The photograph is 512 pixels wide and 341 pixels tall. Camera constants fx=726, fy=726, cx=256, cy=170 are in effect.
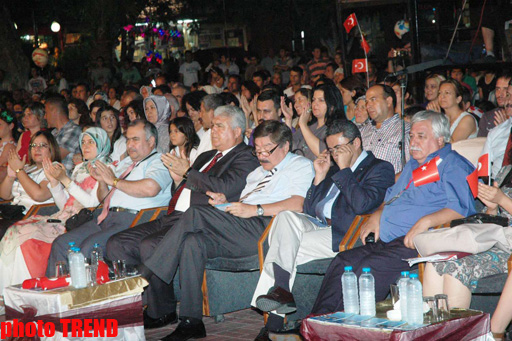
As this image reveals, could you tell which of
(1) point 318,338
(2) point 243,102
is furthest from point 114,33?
(1) point 318,338

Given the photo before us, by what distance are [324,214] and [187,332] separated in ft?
4.65

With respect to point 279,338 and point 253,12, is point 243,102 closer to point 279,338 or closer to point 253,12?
point 279,338

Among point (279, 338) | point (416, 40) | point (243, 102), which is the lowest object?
point (279, 338)

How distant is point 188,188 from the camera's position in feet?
20.6

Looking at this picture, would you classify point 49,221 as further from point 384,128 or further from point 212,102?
point 384,128

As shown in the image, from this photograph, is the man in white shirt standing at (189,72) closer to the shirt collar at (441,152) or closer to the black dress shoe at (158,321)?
the black dress shoe at (158,321)

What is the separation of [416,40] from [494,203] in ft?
15.0

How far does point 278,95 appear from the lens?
785cm

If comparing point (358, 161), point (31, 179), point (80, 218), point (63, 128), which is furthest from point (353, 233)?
point (63, 128)

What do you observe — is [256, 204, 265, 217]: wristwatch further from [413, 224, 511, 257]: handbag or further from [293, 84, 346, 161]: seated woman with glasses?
[413, 224, 511, 257]: handbag

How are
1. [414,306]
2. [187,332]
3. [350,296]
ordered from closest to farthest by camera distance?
1. [414,306]
2. [350,296]
3. [187,332]

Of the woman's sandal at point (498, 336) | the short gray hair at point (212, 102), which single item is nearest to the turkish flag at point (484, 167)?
the woman's sandal at point (498, 336)

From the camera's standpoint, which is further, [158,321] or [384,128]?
[384,128]

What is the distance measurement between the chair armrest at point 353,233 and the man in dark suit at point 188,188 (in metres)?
1.29
